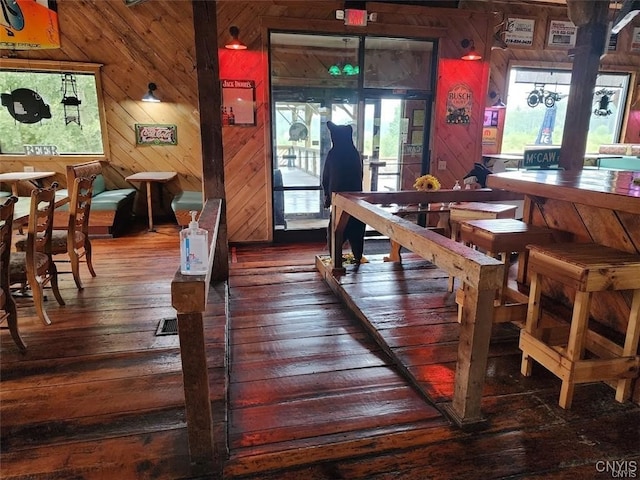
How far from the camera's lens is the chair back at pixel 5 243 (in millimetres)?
2377

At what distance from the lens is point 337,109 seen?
546 cm

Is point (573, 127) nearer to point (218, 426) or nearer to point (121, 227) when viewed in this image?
point (218, 426)

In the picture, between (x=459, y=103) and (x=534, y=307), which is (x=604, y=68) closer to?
(x=459, y=103)

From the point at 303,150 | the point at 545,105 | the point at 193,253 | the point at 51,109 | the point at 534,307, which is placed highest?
the point at 545,105

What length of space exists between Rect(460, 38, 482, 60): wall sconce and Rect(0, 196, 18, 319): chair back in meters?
5.36

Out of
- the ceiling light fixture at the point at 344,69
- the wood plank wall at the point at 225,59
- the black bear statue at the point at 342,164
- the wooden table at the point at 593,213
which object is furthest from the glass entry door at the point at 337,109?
the wooden table at the point at 593,213

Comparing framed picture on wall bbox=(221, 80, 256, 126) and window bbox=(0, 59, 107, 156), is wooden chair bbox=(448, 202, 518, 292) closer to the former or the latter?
framed picture on wall bbox=(221, 80, 256, 126)

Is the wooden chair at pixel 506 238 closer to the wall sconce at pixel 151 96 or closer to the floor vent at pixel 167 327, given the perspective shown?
the floor vent at pixel 167 327

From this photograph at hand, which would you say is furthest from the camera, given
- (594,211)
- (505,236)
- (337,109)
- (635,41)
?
(635,41)

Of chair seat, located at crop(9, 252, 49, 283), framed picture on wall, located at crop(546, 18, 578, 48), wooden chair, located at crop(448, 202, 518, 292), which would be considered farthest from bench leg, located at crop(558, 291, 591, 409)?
framed picture on wall, located at crop(546, 18, 578, 48)

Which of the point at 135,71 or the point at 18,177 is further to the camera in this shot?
the point at 135,71

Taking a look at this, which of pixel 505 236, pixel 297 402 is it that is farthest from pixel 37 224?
pixel 505 236

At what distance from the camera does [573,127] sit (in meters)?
3.51

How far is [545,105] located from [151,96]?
6497 mm
